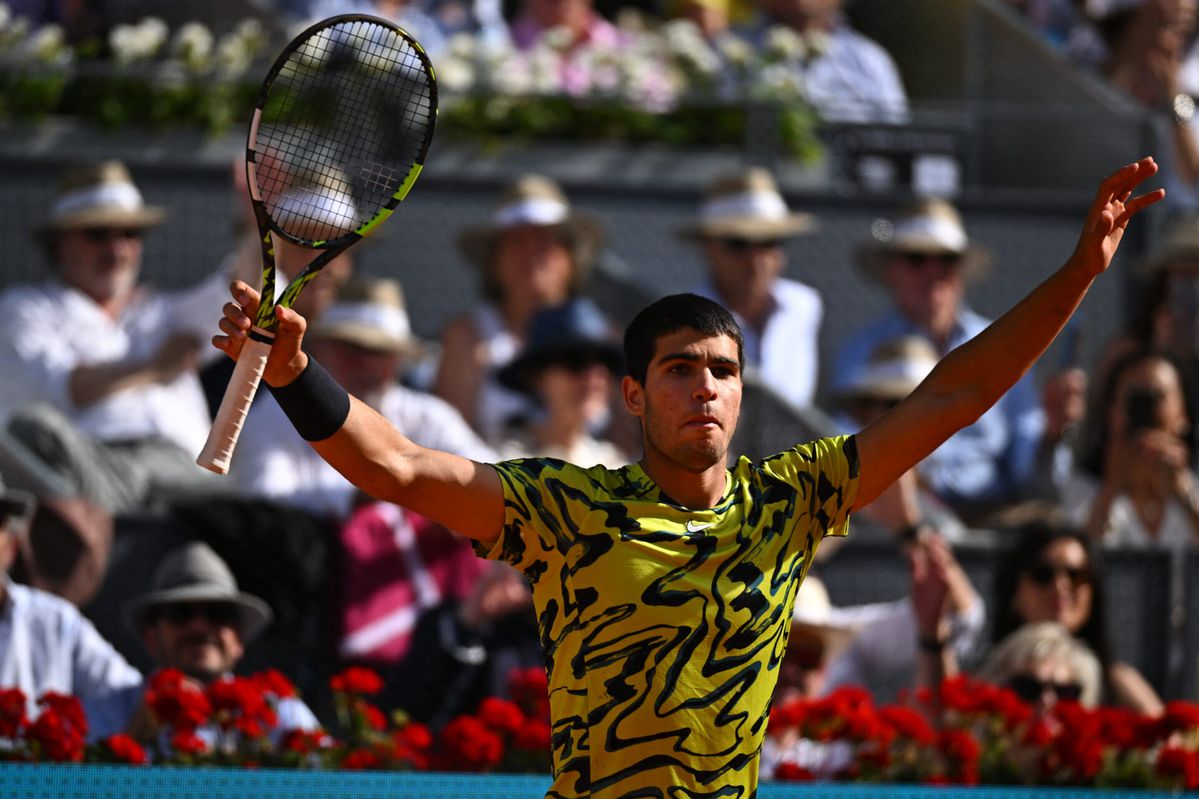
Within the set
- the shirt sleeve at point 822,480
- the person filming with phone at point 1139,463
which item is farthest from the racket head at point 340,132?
the person filming with phone at point 1139,463

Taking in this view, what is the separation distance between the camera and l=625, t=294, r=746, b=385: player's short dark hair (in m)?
3.67

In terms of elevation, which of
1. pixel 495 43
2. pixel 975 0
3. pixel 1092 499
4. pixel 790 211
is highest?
pixel 975 0

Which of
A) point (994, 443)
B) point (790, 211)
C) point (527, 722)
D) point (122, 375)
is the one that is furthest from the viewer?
point (790, 211)

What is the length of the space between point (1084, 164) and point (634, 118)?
218 centimetres

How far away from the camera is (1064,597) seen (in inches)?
287

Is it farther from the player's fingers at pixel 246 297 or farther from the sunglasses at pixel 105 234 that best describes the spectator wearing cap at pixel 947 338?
the player's fingers at pixel 246 297

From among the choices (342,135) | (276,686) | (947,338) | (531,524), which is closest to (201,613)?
(276,686)

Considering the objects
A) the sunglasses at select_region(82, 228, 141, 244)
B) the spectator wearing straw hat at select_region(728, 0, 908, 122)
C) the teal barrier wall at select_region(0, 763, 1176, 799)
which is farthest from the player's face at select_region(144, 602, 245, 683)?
the spectator wearing straw hat at select_region(728, 0, 908, 122)

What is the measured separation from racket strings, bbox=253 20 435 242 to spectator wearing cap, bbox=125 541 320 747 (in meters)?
1.11

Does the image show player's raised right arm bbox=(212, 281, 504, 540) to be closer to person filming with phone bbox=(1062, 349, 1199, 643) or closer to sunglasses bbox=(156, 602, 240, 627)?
sunglasses bbox=(156, 602, 240, 627)

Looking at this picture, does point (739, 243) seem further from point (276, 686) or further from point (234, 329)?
point (234, 329)

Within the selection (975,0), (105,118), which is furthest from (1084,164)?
(105,118)

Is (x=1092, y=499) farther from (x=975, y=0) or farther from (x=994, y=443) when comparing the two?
(x=975, y=0)

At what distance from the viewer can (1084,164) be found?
10.7 meters
